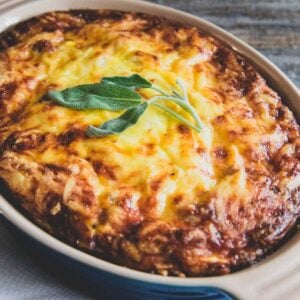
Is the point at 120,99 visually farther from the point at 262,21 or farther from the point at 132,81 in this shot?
the point at 262,21

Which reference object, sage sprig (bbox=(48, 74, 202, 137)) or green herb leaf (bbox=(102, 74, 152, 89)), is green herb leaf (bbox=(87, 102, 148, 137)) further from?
green herb leaf (bbox=(102, 74, 152, 89))

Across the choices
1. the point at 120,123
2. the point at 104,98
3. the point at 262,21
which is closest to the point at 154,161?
the point at 120,123

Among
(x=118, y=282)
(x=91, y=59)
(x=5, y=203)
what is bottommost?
(x=118, y=282)

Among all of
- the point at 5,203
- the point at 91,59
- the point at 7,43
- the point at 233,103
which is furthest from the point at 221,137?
the point at 7,43

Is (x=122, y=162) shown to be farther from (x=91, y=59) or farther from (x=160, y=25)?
(x=160, y=25)

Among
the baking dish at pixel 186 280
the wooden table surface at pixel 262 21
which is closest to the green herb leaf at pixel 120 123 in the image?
the baking dish at pixel 186 280

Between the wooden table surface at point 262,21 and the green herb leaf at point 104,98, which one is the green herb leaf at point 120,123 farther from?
the wooden table surface at point 262,21
